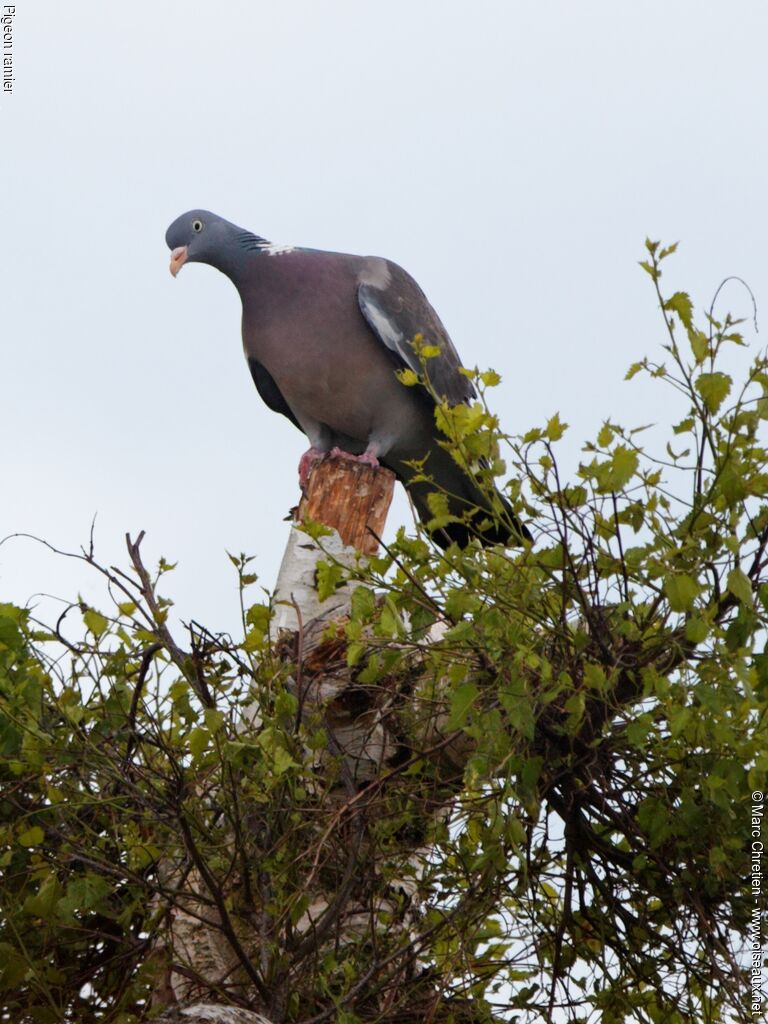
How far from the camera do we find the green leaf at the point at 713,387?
276 centimetres

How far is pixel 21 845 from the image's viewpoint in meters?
3.31

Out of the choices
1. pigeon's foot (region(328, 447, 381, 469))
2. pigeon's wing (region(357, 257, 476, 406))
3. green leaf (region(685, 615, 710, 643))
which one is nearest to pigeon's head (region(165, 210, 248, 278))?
pigeon's wing (region(357, 257, 476, 406))

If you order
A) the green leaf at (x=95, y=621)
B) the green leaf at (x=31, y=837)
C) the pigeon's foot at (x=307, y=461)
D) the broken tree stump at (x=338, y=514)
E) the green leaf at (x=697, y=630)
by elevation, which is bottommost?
the green leaf at (x=31, y=837)

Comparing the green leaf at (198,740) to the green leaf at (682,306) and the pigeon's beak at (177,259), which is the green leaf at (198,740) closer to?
the green leaf at (682,306)

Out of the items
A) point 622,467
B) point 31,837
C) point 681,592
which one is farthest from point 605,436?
point 31,837

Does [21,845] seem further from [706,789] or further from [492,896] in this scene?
[706,789]

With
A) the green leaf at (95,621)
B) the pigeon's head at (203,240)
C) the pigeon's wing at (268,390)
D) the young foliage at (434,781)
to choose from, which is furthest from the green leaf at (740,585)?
the pigeon's head at (203,240)

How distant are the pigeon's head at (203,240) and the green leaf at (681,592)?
359 centimetres

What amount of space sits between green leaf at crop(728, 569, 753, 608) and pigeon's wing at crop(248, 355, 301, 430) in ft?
A: 11.6

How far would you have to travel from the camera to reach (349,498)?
4500 millimetres

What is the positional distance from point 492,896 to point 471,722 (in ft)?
1.39

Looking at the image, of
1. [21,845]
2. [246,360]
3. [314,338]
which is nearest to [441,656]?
[21,845]

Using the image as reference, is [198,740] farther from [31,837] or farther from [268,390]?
[268,390]

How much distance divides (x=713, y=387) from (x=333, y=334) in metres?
2.93
